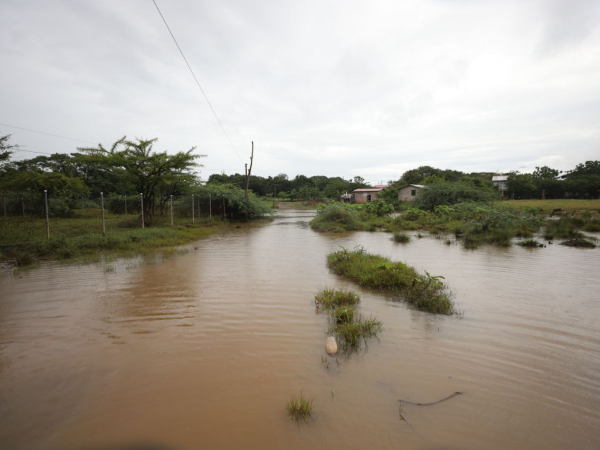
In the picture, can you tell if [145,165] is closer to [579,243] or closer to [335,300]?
[335,300]

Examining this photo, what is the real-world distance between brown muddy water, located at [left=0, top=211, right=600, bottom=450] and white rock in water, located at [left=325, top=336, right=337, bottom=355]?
200 mm

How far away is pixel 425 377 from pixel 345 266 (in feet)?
15.1

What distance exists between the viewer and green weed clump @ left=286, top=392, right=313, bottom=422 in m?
2.83

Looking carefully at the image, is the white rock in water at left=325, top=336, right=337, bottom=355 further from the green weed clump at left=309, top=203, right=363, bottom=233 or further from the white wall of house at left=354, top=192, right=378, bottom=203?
the white wall of house at left=354, top=192, right=378, bottom=203

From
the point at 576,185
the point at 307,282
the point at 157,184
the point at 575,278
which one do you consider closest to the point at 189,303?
the point at 307,282

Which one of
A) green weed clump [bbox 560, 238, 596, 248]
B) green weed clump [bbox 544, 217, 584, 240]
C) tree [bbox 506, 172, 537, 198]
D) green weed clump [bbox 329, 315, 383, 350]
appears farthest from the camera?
tree [bbox 506, 172, 537, 198]

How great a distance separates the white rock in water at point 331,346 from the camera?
3.90m

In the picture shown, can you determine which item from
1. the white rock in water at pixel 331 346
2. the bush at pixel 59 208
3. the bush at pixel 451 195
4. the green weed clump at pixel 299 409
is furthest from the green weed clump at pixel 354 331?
the bush at pixel 451 195

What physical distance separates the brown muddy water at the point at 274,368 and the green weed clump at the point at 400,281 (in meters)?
0.37

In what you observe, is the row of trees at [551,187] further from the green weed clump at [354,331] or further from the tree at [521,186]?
the green weed clump at [354,331]

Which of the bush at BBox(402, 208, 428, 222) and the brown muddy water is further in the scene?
the bush at BBox(402, 208, 428, 222)

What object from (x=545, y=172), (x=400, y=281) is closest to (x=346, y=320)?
(x=400, y=281)

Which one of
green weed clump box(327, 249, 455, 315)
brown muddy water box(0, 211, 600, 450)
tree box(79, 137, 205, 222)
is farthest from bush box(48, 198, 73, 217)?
green weed clump box(327, 249, 455, 315)

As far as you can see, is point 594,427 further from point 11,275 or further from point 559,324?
point 11,275
